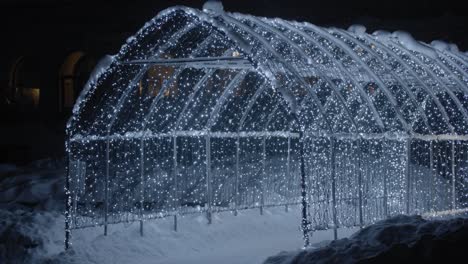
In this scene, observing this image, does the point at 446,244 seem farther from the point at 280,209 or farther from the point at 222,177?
the point at 222,177

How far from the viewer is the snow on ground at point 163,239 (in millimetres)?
10172

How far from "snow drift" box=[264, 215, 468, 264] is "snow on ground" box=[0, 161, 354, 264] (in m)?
2.35

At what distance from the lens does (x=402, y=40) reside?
12695 mm

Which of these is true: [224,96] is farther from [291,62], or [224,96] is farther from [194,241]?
[194,241]

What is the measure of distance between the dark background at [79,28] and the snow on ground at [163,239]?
12160 millimetres

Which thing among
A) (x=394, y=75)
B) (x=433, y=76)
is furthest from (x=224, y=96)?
(x=433, y=76)

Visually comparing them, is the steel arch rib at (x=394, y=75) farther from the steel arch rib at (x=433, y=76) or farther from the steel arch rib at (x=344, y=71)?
the steel arch rib at (x=433, y=76)

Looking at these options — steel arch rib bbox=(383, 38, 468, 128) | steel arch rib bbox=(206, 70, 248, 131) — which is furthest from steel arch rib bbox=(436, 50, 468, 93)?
steel arch rib bbox=(206, 70, 248, 131)

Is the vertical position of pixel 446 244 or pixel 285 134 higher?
pixel 285 134

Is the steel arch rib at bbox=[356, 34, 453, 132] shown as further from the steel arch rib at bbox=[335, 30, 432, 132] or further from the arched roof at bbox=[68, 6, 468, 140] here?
the steel arch rib at bbox=[335, 30, 432, 132]

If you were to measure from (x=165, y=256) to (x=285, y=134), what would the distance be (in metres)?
4.60

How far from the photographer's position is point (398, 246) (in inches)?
245

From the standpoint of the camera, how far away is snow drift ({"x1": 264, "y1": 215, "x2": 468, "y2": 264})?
6.04m

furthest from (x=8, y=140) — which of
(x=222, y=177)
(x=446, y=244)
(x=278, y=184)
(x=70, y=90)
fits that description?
(x=446, y=244)
